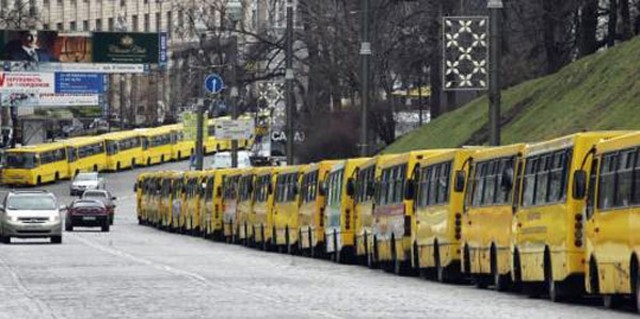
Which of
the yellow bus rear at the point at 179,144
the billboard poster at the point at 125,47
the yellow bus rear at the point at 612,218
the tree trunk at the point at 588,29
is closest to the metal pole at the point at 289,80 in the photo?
the tree trunk at the point at 588,29

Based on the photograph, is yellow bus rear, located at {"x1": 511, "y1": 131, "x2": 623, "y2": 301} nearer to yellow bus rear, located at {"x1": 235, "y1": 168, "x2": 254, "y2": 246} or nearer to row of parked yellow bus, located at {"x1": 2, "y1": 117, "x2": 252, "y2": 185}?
yellow bus rear, located at {"x1": 235, "y1": 168, "x2": 254, "y2": 246}

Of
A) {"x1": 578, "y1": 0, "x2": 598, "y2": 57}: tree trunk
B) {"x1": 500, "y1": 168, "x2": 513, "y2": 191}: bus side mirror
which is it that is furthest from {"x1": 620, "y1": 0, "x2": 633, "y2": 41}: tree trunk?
{"x1": 500, "y1": 168, "x2": 513, "y2": 191}: bus side mirror

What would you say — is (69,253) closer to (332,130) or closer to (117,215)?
(332,130)

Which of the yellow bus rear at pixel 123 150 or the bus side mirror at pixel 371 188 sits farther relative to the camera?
the yellow bus rear at pixel 123 150

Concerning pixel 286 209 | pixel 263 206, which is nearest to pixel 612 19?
pixel 263 206

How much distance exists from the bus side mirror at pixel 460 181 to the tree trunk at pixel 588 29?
3496 centimetres

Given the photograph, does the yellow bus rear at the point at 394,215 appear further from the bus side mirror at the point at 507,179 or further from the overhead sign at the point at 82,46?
the overhead sign at the point at 82,46

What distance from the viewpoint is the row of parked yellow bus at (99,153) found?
126m

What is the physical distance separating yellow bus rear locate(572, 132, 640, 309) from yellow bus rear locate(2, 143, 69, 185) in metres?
101

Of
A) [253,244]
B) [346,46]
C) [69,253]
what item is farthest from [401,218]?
[346,46]

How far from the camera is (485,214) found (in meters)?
32.2

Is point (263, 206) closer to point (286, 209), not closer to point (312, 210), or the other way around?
point (286, 209)

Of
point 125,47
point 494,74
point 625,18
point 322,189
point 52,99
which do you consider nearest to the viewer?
point 494,74

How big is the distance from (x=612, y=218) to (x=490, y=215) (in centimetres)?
684
